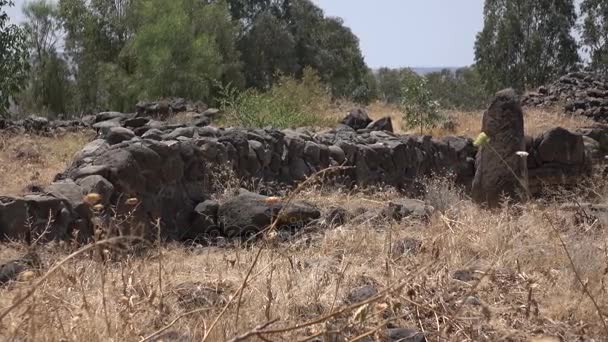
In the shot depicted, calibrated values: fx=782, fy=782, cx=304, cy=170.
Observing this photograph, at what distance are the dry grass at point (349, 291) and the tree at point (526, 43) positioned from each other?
28.5 metres

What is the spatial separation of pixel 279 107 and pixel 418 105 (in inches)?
152

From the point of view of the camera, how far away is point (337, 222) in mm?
7559

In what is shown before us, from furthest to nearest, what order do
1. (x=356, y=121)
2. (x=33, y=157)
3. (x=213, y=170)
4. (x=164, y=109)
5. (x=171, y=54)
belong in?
(x=171, y=54) → (x=356, y=121) → (x=164, y=109) → (x=33, y=157) → (x=213, y=170)

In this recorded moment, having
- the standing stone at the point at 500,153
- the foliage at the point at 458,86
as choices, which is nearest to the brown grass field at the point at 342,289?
the standing stone at the point at 500,153

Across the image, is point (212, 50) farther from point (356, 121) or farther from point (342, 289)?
point (342, 289)

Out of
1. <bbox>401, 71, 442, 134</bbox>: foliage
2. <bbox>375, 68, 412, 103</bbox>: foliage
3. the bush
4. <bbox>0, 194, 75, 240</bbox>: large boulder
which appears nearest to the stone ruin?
<bbox>0, 194, 75, 240</bbox>: large boulder

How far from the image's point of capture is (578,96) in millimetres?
22469

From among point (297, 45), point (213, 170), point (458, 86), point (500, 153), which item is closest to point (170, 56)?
point (297, 45)

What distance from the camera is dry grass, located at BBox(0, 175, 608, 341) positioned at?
10.2 feet

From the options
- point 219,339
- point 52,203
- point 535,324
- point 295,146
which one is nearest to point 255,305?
point 219,339

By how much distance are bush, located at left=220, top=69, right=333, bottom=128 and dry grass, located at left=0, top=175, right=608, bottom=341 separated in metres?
7.90

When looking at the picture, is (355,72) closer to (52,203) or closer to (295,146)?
(295,146)

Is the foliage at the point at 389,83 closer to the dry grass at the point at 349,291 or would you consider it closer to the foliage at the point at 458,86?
the foliage at the point at 458,86

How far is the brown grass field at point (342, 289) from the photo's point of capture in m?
3.04
